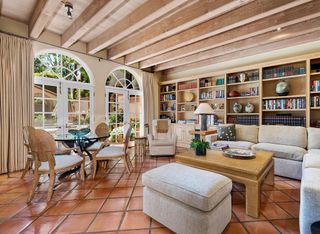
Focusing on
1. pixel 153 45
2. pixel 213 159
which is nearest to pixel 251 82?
pixel 153 45

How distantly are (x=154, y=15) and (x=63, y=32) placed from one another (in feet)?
7.14

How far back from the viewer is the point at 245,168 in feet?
6.26

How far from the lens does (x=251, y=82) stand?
4.25 m

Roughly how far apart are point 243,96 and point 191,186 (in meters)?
3.61

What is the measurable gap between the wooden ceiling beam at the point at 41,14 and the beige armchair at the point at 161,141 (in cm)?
299

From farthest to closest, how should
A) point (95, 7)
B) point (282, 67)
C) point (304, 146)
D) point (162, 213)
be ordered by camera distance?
point (282, 67) < point (304, 146) < point (95, 7) < point (162, 213)

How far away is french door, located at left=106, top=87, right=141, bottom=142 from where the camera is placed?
4922 mm

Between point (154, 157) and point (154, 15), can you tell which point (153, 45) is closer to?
point (154, 15)

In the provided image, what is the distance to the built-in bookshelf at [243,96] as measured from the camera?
14.0 ft

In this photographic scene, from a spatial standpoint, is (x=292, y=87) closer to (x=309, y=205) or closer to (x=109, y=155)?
(x=309, y=205)

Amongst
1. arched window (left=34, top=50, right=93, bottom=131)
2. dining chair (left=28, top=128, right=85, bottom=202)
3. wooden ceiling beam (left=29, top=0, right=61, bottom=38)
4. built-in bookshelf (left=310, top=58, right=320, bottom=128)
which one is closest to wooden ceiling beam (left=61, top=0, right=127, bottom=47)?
wooden ceiling beam (left=29, top=0, right=61, bottom=38)

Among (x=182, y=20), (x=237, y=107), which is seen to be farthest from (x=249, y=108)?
(x=182, y=20)

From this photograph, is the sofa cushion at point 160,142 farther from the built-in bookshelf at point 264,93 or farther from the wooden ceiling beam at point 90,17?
the wooden ceiling beam at point 90,17

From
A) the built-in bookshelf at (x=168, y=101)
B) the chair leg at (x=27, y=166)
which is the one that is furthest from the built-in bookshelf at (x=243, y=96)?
the chair leg at (x=27, y=166)
